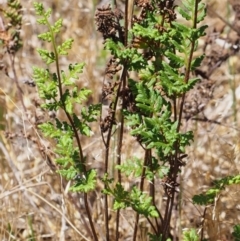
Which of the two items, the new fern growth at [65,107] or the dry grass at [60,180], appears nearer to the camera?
the new fern growth at [65,107]

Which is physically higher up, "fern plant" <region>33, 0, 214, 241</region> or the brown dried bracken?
the brown dried bracken

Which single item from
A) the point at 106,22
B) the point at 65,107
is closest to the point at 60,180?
the point at 65,107

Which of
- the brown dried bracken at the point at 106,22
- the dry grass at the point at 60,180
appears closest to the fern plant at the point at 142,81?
the brown dried bracken at the point at 106,22

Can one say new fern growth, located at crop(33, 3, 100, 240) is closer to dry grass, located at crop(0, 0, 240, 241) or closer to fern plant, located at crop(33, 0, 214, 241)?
fern plant, located at crop(33, 0, 214, 241)

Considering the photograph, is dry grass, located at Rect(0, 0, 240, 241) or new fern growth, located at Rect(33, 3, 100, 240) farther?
dry grass, located at Rect(0, 0, 240, 241)

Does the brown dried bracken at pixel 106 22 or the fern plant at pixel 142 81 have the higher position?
the brown dried bracken at pixel 106 22

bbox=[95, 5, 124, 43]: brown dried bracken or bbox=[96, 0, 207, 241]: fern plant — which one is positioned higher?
bbox=[95, 5, 124, 43]: brown dried bracken

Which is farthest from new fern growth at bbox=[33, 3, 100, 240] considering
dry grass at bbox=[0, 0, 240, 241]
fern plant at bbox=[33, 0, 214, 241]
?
dry grass at bbox=[0, 0, 240, 241]

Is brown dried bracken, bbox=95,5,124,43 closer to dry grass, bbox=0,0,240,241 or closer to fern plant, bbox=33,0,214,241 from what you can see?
fern plant, bbox=33,0,214,241

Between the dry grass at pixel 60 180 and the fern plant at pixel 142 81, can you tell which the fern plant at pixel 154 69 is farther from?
the dry grass at pixel 60 180

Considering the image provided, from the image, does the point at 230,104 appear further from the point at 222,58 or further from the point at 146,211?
the point at 146,211

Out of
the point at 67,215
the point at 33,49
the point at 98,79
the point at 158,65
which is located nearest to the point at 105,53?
the point at 98,79

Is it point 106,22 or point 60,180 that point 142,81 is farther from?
point 60,180

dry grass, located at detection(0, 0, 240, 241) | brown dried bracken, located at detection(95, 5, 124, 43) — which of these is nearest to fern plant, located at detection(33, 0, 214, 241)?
brown dried bracken, located at detection(95, 5, 124, 43)
